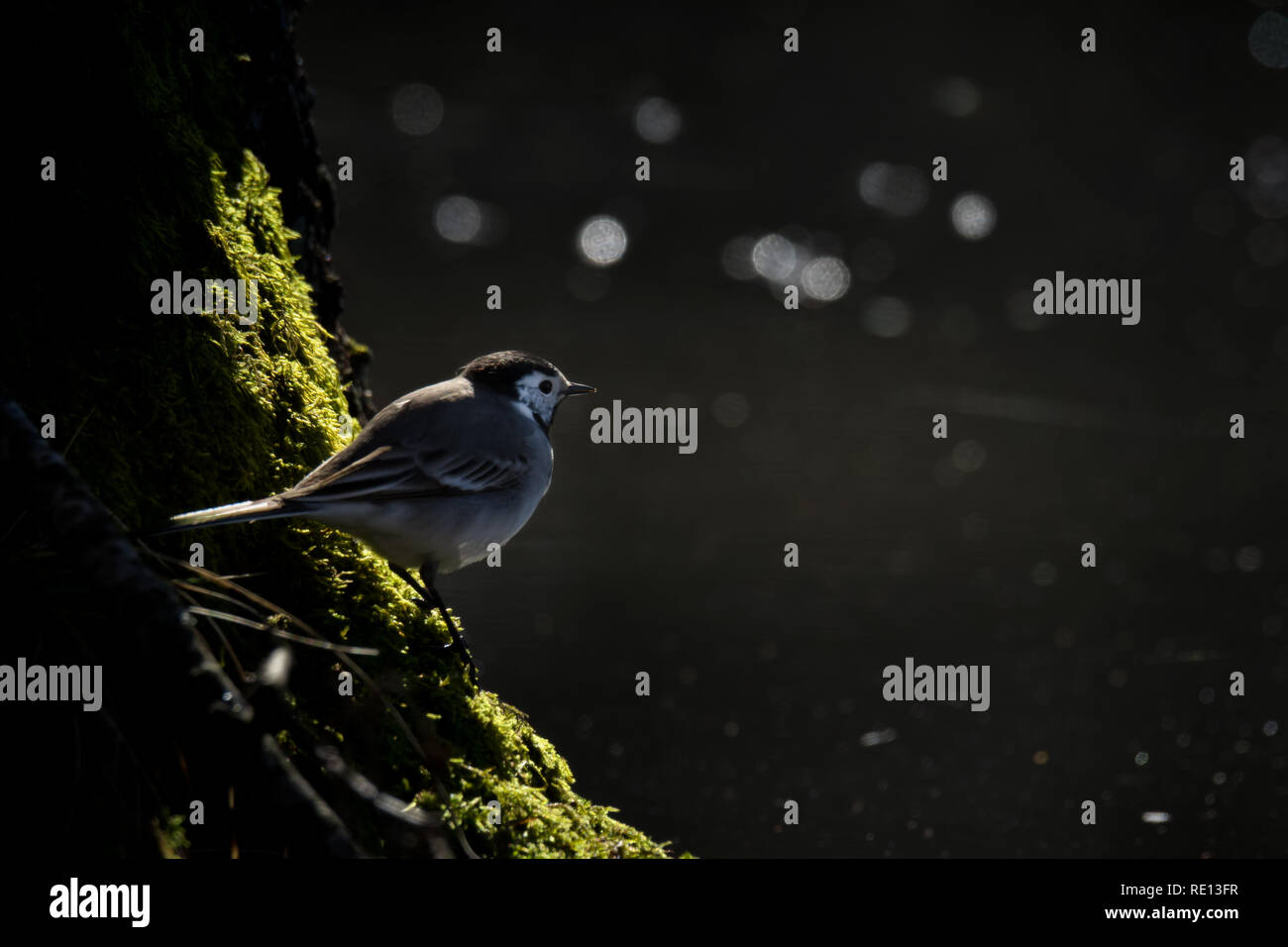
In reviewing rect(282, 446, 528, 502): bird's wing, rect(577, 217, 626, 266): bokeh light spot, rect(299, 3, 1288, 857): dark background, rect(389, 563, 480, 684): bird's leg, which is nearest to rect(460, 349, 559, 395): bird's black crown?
rect(282, 446, 528, 502): bird's wing

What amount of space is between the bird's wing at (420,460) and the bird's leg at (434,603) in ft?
0.89

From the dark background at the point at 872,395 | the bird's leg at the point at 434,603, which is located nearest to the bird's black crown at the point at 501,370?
the bird's leg at the point at 434,603

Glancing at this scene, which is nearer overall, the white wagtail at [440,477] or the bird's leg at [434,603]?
the white wagtail at [440,477]

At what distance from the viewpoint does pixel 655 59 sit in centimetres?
1385

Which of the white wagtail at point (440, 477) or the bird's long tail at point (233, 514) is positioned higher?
the white wagtail at point (440, 477)

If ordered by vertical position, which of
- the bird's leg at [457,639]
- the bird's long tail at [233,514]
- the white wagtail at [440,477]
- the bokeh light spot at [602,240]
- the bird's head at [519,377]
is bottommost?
the bird's leg at [457,639]

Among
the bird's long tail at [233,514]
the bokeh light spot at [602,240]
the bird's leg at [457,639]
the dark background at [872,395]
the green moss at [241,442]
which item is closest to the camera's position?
the bird's long tail at [233,514]

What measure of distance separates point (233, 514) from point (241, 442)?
546 mm

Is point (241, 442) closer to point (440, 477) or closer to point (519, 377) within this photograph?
point (440, 477)

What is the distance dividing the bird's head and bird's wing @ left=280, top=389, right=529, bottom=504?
0.71ft

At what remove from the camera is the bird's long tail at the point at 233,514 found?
250cm

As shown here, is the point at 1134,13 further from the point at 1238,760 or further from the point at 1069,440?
the point at 1238,760

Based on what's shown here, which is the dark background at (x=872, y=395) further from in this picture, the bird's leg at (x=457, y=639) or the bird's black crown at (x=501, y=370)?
the bird's black crown at (x=501, y=370)

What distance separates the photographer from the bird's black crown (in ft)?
13.3
